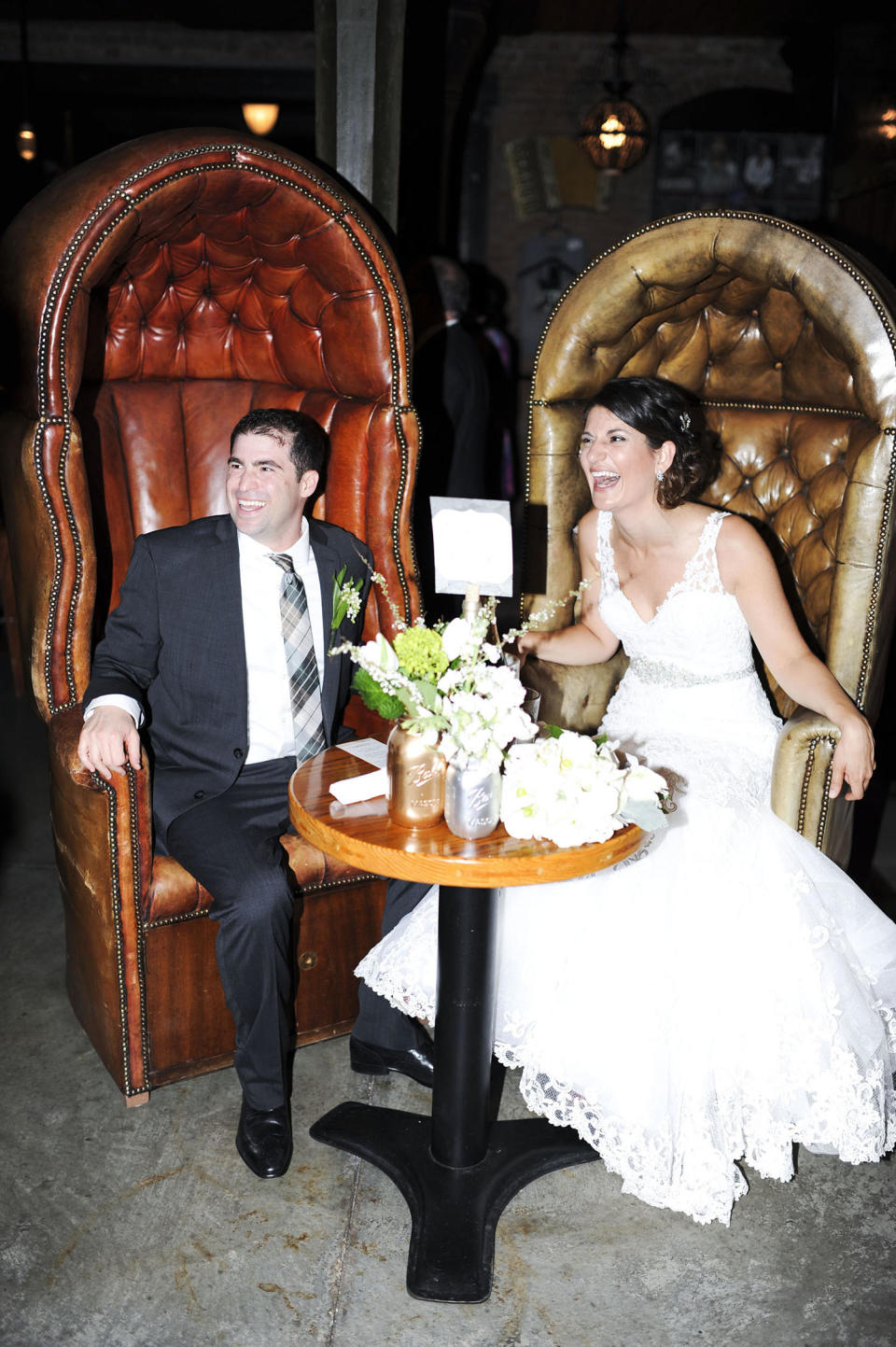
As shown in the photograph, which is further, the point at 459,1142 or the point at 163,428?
the point at 163,428

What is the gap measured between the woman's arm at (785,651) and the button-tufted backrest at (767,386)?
0.18m

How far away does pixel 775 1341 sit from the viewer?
1.84m

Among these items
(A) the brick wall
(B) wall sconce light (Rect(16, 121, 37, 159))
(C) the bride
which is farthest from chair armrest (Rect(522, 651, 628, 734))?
(B) wall sconce light (Rect(16, 121, 37, 159))

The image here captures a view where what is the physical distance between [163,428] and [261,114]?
6009 millimetres

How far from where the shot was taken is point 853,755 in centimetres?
239

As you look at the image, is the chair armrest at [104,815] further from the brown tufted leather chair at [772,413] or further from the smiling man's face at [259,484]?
the brown tufted leather chair at [772,413]

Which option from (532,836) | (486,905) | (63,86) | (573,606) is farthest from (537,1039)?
(63,86)

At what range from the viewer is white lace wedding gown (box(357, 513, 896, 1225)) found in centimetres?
201

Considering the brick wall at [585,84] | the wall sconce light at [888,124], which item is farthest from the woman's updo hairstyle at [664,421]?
the brick wall at [585,84]

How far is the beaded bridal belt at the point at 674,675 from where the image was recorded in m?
2.61

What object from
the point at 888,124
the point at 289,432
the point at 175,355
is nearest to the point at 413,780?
the point at 289,432

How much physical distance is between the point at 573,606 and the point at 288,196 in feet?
3.92

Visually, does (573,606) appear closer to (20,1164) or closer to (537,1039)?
(537,1039)

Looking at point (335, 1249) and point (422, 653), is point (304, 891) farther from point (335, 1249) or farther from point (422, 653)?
point (422, 653)
